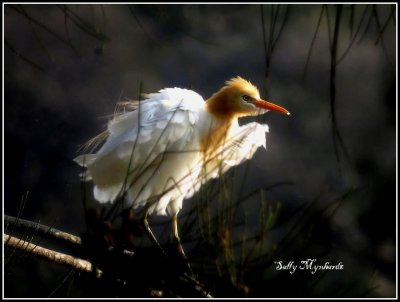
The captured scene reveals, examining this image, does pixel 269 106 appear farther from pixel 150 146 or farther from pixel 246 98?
pixel 150 146

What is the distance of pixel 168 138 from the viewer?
1.55 m

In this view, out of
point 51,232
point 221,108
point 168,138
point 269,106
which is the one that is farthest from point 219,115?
point 51,232

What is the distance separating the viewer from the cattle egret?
1.53m

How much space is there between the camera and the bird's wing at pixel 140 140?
5.01 feet

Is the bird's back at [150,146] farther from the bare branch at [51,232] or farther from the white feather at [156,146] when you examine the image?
the bare branch at [51,232]

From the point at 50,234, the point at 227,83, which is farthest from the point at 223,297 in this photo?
the point at 227,83

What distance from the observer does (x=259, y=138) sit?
173cm

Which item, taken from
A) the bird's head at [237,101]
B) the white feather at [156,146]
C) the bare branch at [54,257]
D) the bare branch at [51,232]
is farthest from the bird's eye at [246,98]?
the bare branch at [54,257]

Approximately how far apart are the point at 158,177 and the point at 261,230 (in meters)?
0.93

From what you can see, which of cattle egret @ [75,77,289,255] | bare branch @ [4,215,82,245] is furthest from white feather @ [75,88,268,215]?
bare branch @ [4,215,82,245]

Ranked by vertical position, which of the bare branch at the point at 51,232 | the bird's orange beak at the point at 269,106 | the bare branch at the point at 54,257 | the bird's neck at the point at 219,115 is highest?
the bird's orange beak at the point at 269,106

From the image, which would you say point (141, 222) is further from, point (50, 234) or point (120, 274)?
point (50, 234)

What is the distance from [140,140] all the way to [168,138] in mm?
74

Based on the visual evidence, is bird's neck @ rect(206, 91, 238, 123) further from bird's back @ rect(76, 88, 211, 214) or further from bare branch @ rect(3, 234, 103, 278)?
bare branch @ rect(3, 234, 103, 278)
